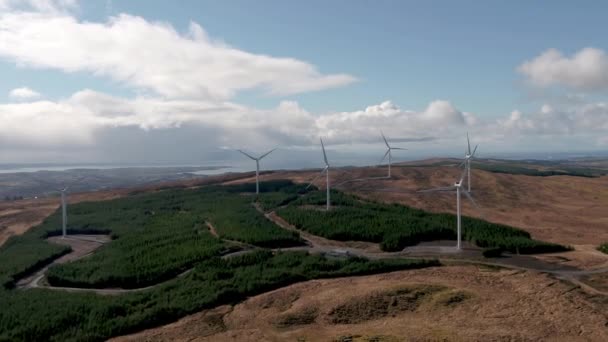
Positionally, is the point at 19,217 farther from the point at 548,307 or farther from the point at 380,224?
the point at 548,307

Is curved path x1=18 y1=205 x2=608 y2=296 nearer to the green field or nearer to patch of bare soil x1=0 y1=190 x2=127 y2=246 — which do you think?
the green field

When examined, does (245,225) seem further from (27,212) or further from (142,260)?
(27,212)

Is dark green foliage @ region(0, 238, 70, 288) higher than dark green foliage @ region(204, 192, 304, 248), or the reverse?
dark green foliage @ region(204, 192, 304, 248)

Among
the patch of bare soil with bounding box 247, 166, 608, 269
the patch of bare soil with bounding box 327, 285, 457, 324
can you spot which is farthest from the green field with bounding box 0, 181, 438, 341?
the patch of bare soil with bounding box 247, 166, 608, 269

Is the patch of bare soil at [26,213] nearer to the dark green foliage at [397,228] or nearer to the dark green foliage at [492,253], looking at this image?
the dark green foliage at [397,228]

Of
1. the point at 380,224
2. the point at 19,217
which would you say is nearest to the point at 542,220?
the point at 380,224

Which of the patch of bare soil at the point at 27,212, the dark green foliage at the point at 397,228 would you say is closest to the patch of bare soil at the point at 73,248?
the patch of bare soil at the point at 27,212
